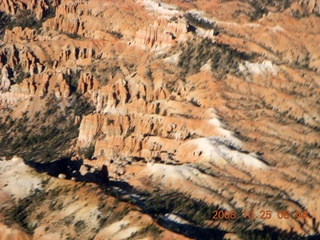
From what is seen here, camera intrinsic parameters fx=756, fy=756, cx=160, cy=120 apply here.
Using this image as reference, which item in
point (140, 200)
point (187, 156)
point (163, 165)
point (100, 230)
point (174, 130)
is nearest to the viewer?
point (100, 230)

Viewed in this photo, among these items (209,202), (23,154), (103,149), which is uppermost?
(209,202)

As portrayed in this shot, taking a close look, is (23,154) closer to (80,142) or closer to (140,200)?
(80,142)

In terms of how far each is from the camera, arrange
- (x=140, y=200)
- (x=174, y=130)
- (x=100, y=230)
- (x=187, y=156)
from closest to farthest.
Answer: (x=100, y=230)
(x=140, y=200)
(x=187, y=156)
(x=174, y=130)

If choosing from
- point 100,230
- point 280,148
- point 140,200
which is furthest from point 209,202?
point 280,148

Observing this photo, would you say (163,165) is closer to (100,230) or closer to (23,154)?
(100,230)

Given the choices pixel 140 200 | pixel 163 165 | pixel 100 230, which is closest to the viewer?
pixel 100 230

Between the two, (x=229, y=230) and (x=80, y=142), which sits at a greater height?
(x=229, y=230)

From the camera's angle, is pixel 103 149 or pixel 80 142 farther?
pixel 80 142

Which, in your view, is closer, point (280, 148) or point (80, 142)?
point (280, 148)

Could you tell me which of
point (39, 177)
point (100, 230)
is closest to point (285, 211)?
point (100, 230)
